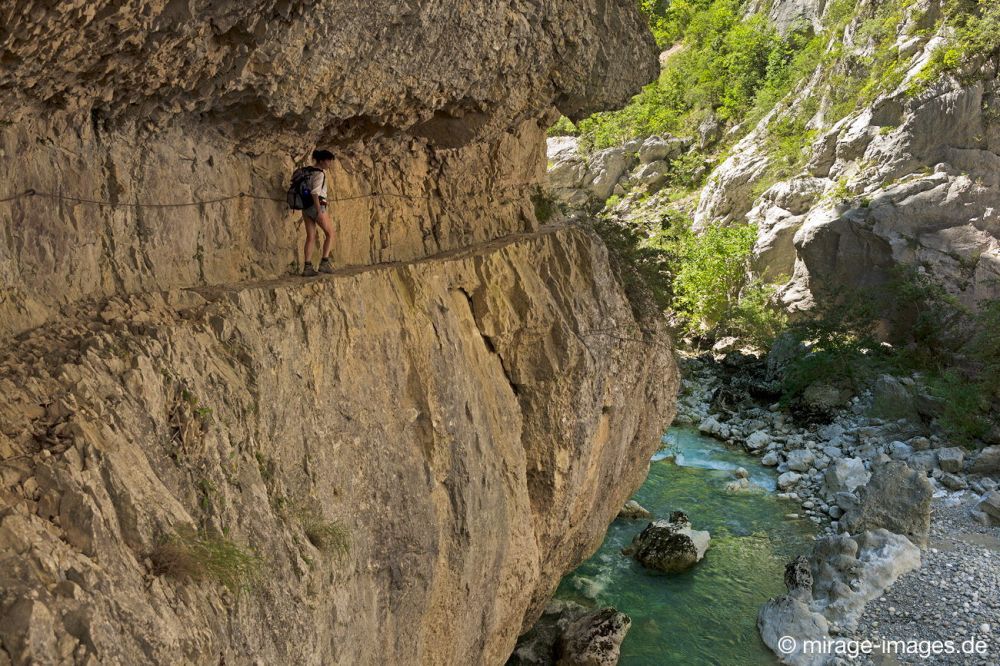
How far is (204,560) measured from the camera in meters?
3.43

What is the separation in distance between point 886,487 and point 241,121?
11440 millimetres

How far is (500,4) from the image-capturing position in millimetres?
6570

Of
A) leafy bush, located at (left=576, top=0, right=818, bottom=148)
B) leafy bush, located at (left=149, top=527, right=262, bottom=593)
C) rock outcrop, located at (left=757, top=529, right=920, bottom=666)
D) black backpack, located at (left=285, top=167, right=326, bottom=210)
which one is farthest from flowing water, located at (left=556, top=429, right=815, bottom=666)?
leafy bush, located at (left=576, top=0, right=818, bottom=148)

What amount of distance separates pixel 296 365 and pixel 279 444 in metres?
0.58

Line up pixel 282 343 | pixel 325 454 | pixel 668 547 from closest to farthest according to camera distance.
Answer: pixel 282 343 → pixel 325 454 → pixel 668 547

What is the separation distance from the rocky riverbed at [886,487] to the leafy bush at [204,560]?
771 centimetres

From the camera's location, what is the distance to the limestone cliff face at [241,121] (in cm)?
390

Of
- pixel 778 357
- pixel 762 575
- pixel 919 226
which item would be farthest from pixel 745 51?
pixel 762 575

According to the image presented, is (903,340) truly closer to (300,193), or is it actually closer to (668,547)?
(668,547)

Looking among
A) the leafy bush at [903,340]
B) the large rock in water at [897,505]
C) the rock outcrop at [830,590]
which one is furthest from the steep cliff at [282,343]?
the leafy bush at [903,340]

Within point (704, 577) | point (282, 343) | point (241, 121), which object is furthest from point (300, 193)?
point (704, 577)

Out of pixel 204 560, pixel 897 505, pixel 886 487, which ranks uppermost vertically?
pixel 204 560

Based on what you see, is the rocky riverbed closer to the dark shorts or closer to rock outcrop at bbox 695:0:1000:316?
rock outcrop at bbox 695:0:1000:316

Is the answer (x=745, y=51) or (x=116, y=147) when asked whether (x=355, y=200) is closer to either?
(x=116, y=147)
